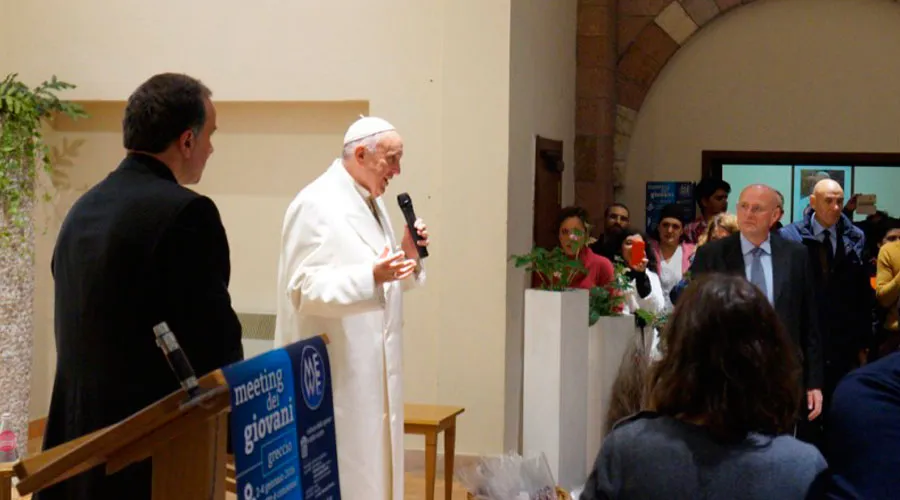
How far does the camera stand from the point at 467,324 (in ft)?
20.9

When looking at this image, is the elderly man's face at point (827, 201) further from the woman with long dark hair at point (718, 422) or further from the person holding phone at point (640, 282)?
the woman with long dark hair at point (718, 422)

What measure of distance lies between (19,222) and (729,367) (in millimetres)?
5205

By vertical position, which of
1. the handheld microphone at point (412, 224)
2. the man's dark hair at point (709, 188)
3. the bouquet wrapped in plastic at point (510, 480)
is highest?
Result: the man's dark hair at point (709, 188)

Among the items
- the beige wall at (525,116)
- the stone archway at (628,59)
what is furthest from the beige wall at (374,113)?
the stone archway at (628,59)

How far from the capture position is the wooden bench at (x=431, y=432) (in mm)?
5277

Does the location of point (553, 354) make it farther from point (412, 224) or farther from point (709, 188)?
point (709, 188)

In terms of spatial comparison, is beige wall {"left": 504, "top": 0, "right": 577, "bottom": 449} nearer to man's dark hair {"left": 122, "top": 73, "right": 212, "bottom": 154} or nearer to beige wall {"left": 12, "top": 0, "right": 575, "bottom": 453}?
beige wall {"left": 12, "top": 0, "right": 575, "bottom": 453}

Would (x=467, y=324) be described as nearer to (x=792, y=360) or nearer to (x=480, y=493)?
(x=480, y=493)

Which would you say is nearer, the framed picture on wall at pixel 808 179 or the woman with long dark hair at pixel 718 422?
the woman with long dark hair at pixel 718 422

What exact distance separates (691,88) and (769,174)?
891 millimetres

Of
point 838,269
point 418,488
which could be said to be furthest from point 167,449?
point 838,269

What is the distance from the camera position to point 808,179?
30.0 feet

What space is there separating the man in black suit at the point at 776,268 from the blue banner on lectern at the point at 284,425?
248cm

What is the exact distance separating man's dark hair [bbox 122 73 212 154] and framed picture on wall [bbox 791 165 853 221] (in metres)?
7.23
